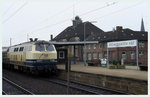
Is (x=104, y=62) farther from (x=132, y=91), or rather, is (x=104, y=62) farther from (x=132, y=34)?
(x=132, y=34)

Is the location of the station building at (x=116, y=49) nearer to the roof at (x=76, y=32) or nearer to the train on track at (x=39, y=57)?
the roof at (x=76, y=32)

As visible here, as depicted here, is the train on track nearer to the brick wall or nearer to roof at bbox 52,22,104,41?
the brick wall

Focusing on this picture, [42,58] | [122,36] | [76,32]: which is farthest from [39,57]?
[76,32]

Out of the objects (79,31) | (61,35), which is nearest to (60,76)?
(79,31)

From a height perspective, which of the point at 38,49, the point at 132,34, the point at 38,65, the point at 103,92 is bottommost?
the point at 103,92

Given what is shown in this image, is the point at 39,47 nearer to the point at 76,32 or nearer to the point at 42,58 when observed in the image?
the point at 42,58

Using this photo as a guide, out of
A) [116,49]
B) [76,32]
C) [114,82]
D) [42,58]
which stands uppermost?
[76,32]

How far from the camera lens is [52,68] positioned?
752 inches

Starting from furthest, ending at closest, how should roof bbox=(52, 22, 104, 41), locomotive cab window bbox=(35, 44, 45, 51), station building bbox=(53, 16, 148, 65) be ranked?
roof bbox=(52, 22, 104, 41)
station building bbox=(53, 16, 148, 65)
locomotive cab window bbox=(35, 44, 45, 51)

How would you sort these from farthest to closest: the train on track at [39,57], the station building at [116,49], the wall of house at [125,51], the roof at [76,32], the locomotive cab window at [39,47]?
the roof at [76,32], the station building at [116,49], the wall of house at [125,51], the locomotive cab window at [39,47], the train on track at [39,57]

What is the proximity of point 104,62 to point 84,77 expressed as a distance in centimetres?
822

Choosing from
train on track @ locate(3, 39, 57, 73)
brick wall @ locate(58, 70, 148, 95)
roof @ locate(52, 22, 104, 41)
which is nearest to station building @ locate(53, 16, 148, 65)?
roof @ locate(52, 22, 104, 41)

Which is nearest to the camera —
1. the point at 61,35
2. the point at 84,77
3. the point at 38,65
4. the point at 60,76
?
the point at 84,77

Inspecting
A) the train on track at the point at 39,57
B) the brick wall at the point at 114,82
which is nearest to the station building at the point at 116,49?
the train on track at the point at 39,57
